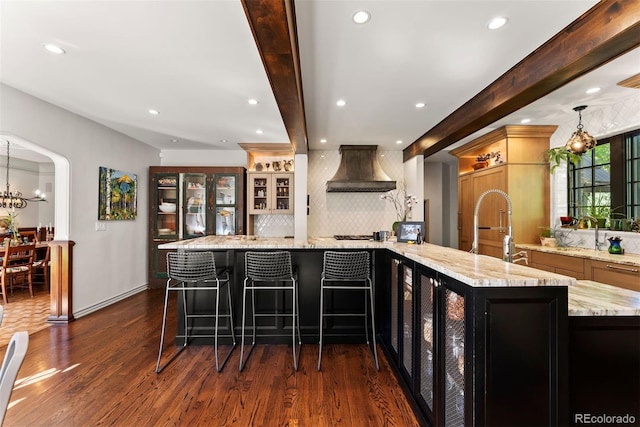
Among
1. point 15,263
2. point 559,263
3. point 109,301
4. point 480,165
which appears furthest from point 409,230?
point 15,263

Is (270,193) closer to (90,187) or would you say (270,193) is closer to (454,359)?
(90,187)

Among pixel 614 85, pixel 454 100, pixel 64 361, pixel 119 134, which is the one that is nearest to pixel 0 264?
pixel 119 134

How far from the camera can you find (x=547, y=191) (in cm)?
406

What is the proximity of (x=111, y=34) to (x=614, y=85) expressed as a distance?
14.4ft

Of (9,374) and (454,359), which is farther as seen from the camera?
(454,359)

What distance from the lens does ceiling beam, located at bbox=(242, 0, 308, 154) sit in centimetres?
146

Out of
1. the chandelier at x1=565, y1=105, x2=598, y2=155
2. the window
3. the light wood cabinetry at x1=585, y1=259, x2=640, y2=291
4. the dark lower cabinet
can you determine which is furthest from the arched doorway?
the window

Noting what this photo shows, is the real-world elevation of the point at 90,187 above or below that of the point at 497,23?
below

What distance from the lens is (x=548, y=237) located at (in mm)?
3865

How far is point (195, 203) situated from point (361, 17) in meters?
4.35

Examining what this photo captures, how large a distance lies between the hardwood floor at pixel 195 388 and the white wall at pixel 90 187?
1082 mm

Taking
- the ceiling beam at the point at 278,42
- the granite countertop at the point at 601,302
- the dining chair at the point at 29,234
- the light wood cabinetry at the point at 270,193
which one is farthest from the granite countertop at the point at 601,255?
the dining chair at the point at 29,234

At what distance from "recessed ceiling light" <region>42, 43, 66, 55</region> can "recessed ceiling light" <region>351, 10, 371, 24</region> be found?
2218 millimetres

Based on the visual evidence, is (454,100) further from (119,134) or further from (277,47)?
(119,134)
